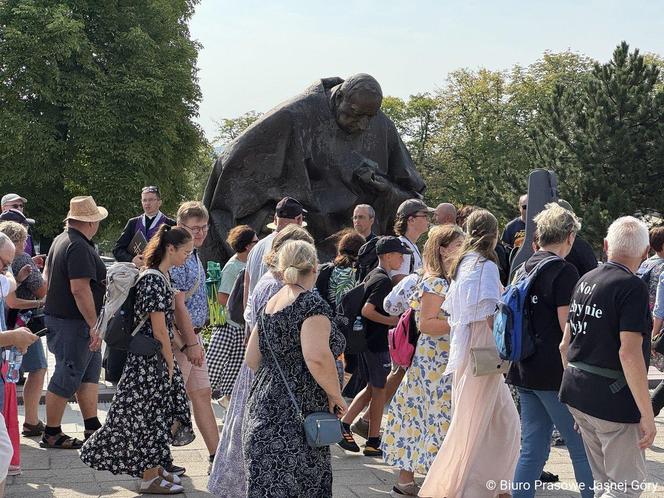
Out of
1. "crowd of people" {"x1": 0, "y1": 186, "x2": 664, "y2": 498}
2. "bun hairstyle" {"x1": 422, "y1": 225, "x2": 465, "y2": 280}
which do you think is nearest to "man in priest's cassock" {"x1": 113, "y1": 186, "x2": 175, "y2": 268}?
"crowd of people" {"x1": 0, "y1": 186, "x2": 664, "y2": 498}

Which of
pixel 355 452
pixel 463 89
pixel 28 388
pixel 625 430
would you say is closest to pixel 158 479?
pixel 355 452

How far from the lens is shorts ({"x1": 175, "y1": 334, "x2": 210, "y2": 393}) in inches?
249

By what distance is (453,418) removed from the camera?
210 inches

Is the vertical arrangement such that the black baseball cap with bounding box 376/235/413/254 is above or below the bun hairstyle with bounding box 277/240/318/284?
above

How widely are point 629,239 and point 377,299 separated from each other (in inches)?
99.8

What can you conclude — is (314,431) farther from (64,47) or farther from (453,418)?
(64,47)

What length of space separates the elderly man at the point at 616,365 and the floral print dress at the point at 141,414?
8.59ft

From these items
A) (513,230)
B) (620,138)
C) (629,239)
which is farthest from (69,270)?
(620,138)

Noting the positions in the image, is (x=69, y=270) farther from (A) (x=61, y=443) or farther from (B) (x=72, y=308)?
(A) (x=61, y=443)

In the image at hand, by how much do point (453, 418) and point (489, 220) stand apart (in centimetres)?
115

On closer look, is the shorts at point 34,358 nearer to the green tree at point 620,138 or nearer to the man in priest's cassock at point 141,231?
the man in priest's cassock at point 141,231

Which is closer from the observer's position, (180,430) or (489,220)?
(489,220)

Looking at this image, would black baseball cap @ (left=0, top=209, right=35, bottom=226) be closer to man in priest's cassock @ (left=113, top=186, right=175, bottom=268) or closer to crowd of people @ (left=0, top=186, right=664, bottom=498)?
man in priest's cassock @ (left=113, top=186, right=175, bottom=268)

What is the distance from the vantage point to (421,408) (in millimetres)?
5770
